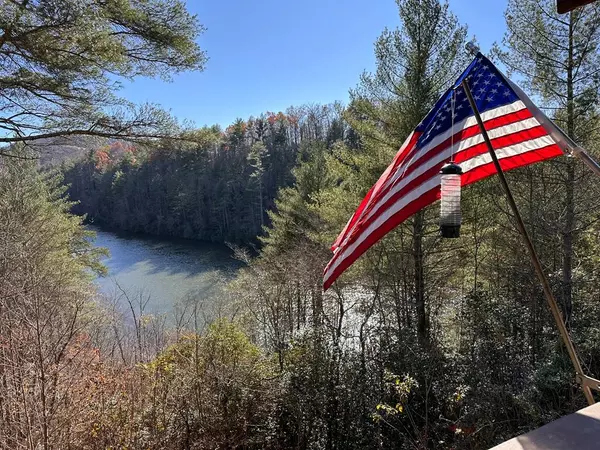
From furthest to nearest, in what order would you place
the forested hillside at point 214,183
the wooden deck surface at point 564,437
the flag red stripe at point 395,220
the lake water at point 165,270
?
the forested hillside at point 214,183
the lake water at point 165,270
the flag red stripe at point 395,220
the wooden deck surface at point 564,437

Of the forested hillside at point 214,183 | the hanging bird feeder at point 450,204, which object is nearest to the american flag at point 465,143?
the hanging bird feeder at point 450,204

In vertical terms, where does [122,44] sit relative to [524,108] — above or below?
above

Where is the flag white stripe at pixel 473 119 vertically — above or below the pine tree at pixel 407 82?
below

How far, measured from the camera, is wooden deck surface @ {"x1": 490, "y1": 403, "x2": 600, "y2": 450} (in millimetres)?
958

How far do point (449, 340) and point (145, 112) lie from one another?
28.5ft

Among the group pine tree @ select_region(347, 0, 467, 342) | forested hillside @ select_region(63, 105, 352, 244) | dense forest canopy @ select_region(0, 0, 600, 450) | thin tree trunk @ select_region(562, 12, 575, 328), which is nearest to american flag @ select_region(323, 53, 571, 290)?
dense forest canopy @ select_region(0, 0, 600, 450)

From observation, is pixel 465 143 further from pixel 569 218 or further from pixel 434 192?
pixel 569 218

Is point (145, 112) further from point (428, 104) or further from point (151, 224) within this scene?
point (151, 224)

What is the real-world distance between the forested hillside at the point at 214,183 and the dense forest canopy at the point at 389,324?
3030 cm

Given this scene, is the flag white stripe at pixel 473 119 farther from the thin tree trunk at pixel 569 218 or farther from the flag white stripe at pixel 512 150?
the thin tree trunk at pixel 569 218

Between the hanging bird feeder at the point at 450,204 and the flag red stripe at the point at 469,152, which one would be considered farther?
the flag red stripe at the point at 469,152

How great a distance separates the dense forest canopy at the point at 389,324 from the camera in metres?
5.18

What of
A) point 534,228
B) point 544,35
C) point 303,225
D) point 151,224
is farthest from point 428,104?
point 151,224

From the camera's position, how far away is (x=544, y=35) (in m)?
7.15
